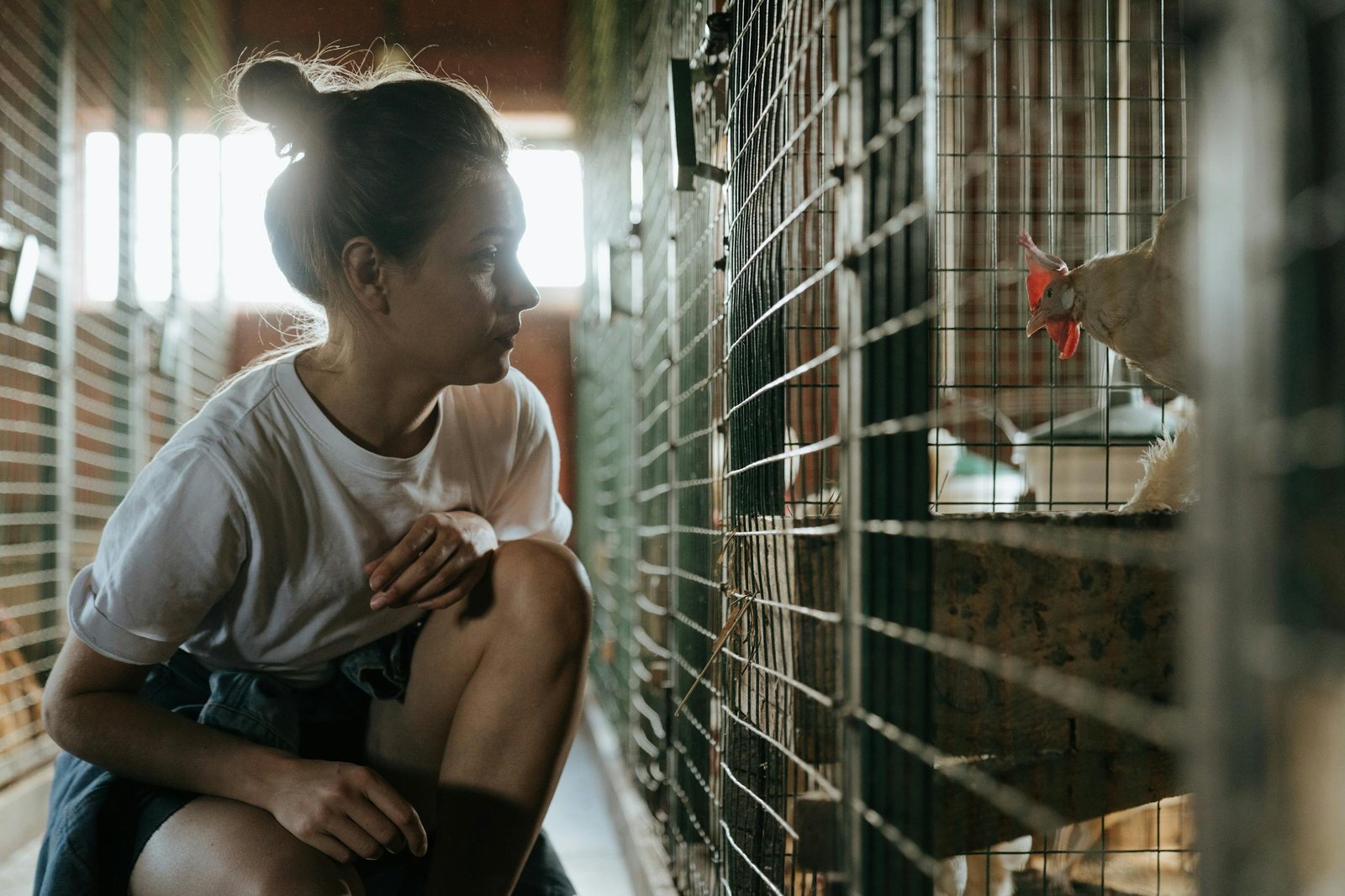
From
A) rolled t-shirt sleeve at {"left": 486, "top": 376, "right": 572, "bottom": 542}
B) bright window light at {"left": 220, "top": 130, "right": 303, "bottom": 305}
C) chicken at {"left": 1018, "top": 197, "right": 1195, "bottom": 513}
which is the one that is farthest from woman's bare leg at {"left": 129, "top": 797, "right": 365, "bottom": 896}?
bright window light at {"left": 220, "top": 130, "right": 303, "bottom": 305}

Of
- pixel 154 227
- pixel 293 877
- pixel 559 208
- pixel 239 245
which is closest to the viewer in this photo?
pixel 293 877

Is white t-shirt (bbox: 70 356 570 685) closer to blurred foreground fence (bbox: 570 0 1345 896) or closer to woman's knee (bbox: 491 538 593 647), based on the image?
woman's knee (bbox: 491 538 593 647)

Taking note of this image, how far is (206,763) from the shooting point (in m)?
0.96

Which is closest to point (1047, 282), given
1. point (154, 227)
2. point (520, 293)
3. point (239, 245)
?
point (520, 293)

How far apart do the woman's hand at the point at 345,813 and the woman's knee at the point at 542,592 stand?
0.22 metres

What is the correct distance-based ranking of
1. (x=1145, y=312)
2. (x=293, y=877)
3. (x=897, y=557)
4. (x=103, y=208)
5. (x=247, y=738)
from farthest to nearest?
(x=103, y=208)
(x=1145, y=312)
(x=247, y=738)
(x=293, y=877)
(x=897, y=557)

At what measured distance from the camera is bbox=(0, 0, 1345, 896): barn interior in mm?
296

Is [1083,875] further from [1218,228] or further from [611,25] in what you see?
[611,25]

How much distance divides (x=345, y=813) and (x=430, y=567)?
24 cm

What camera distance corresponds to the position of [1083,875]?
4.57ft

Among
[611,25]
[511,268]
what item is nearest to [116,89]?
[611,25]

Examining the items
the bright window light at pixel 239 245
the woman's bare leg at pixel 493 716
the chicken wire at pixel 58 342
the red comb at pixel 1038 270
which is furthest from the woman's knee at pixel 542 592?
the bright window light at pixel 239 245

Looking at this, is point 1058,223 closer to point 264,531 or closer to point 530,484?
point 530,484

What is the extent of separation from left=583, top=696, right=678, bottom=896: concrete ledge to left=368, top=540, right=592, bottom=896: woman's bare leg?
34cm
